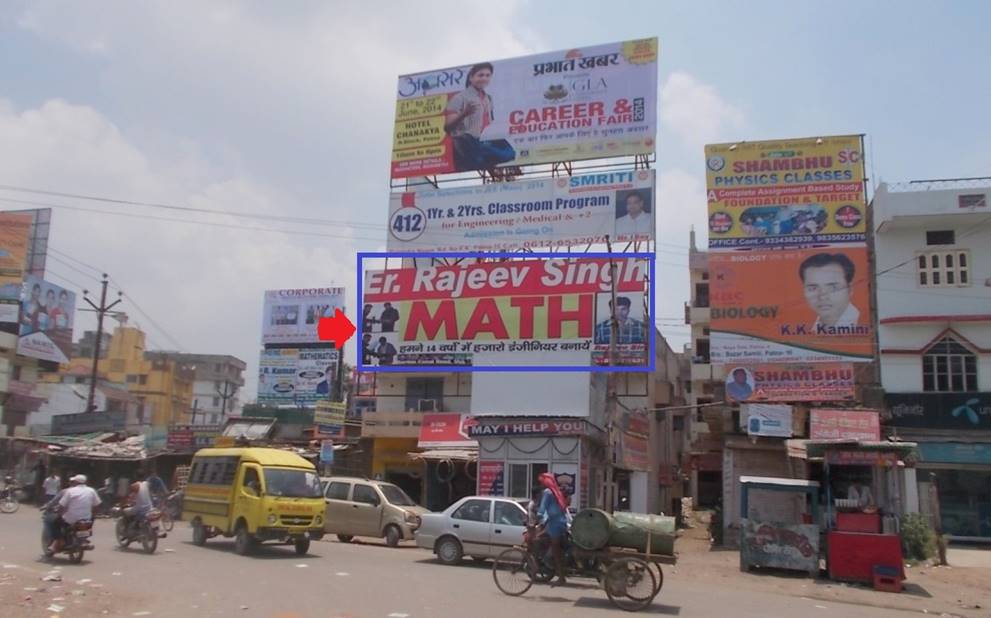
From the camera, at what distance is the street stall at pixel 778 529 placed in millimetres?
16172

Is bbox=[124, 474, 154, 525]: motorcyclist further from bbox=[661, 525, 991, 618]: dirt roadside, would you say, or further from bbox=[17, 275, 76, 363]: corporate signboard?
bbox=[17, 275, 76, 363]: corporate signboard

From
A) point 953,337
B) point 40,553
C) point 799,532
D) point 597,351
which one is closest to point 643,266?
point 597,351

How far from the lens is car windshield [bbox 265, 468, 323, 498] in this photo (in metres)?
16.3

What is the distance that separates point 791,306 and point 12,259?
40.3m

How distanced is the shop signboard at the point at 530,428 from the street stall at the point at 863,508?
602cm

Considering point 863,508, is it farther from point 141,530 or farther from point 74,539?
point 74,539

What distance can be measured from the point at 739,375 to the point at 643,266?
16.4ft

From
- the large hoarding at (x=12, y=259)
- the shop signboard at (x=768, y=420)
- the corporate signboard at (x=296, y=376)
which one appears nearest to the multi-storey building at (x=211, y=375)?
the large hoarding at (x=12, y=259)

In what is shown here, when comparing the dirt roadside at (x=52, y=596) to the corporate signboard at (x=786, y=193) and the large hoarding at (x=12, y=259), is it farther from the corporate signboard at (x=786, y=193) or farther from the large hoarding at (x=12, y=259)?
the large hoarding at (x=12, y=259)

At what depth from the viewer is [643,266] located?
2998cm

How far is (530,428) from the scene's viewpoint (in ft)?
71.8

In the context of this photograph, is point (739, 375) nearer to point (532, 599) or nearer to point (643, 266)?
point (643, 266)

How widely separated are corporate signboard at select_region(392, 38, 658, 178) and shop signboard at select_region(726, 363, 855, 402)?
8.71 m

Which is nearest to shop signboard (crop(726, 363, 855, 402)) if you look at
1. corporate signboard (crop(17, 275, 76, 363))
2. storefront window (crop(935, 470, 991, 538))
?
storefront window (crop(935, 470, 991, 538))
